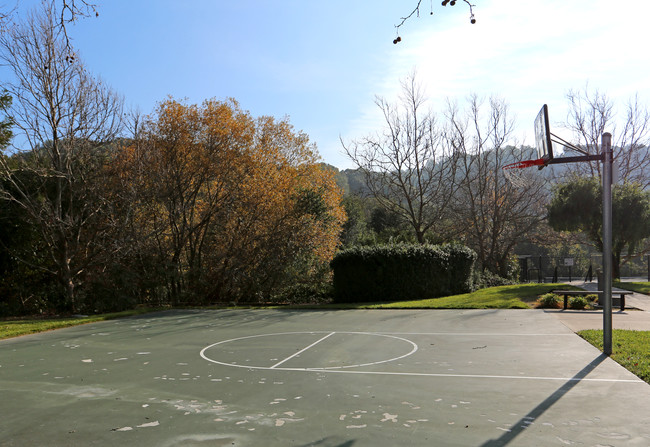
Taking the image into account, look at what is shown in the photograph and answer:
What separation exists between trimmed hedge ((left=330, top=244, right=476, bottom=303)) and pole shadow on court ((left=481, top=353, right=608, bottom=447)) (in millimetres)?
11847

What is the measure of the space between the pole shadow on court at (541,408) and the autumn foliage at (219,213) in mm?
14005

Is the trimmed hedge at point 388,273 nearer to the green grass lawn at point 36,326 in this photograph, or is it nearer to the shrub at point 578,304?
the shrub at point 578,304

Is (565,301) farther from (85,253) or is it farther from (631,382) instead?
(85,253)

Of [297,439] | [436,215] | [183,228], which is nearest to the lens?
[297,439]

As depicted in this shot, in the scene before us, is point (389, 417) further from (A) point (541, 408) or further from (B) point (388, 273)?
(B) point (388, 273)

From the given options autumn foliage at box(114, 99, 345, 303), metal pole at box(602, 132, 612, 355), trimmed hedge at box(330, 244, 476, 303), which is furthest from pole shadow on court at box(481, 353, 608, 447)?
autumn foliage at box(114, 99, 345, 303)

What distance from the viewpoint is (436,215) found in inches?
1158

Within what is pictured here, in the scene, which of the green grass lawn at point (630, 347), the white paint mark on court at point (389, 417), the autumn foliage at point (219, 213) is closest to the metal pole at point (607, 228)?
the green grass lawn at point (630, 347)

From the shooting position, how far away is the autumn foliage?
18781mm

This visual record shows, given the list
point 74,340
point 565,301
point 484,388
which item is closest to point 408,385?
point 484,388

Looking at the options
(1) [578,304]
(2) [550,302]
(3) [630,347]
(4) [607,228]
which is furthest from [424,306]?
(4) [607,228]

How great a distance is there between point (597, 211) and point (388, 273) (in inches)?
391

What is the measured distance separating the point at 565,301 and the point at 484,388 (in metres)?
9.96

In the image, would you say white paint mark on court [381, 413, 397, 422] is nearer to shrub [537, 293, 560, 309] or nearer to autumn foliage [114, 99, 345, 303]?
shrub [537, 293, 560, 309]
